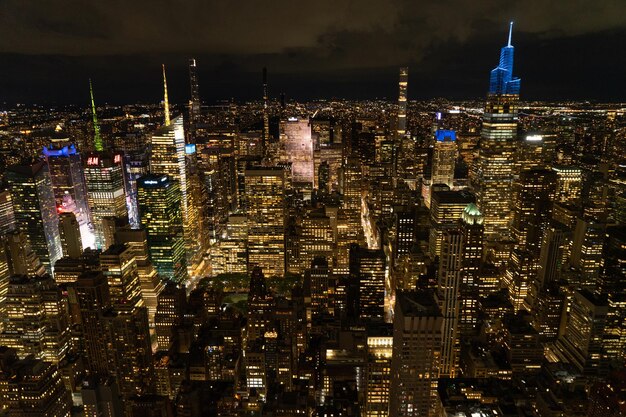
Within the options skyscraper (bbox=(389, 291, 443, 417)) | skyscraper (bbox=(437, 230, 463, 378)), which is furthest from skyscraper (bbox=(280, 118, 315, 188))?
skyscraper (bbox=(389, 291, 443, 417))

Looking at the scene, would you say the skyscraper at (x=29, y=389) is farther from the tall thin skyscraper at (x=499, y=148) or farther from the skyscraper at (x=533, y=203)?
the tall thin skyscraper at (x=499, y=148)

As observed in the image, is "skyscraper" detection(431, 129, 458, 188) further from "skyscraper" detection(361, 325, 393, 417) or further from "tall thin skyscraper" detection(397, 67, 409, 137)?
"skyscraper" detection(361, 325, 393, 417)

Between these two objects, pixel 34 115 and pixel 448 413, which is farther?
pixel 34 115

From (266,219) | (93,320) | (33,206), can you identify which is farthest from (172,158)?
(93,320)

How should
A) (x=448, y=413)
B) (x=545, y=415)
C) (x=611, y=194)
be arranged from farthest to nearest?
1. (x=611, y=194)
2. (x=545, y=415)
3. (x=448, y=413)

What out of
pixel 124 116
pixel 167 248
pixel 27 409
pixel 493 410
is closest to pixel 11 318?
pixel 27 409

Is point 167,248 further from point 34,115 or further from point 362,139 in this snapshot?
point 362,139

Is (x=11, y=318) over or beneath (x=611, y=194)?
beneath
